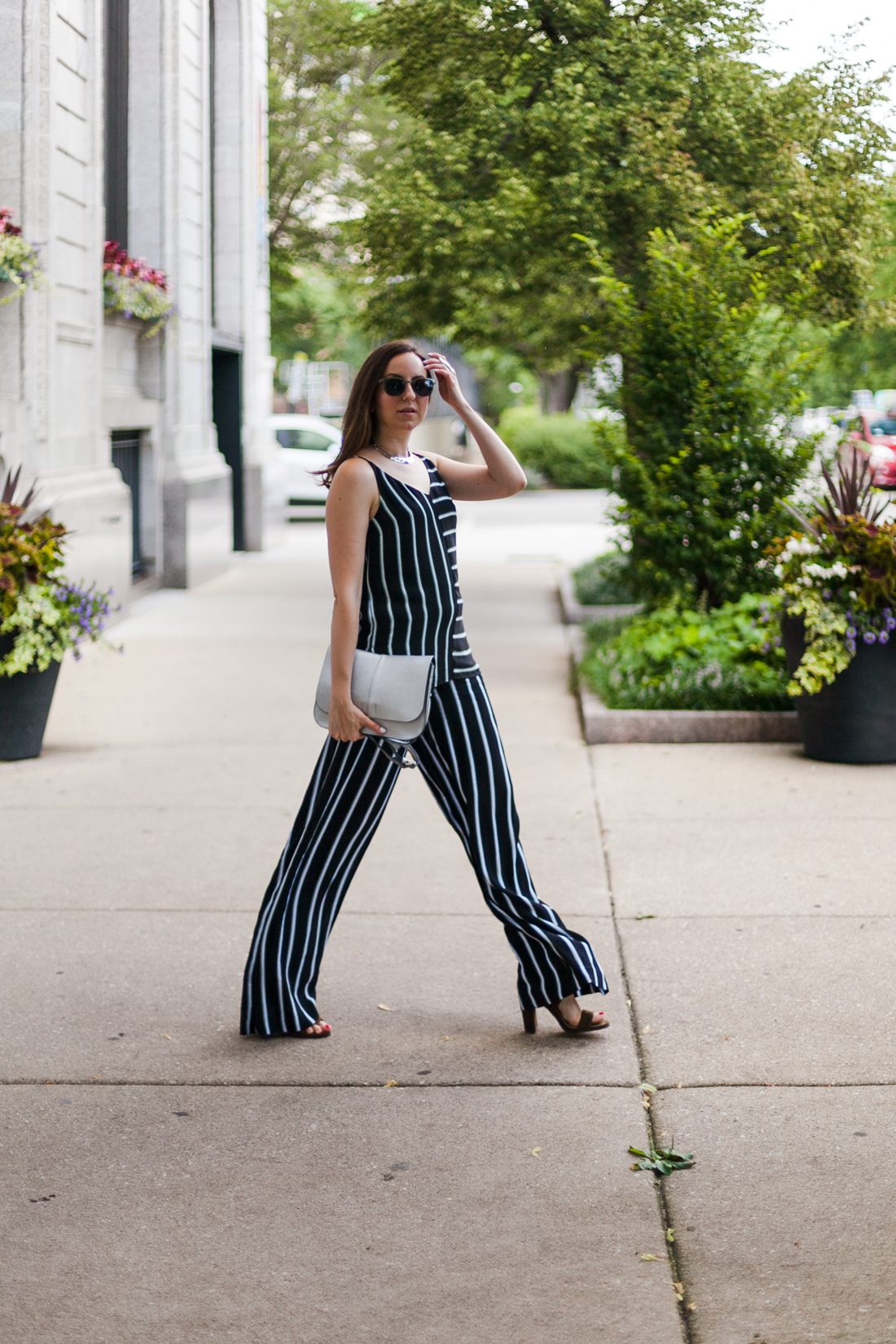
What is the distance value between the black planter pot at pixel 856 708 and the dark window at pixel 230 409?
12561 mm

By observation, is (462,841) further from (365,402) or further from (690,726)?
(690,726)

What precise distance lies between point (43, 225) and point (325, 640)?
3.67 metres

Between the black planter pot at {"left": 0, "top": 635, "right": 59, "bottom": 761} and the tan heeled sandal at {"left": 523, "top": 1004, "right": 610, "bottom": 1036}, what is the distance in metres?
4.04

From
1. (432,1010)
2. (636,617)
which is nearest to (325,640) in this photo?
(636,617)

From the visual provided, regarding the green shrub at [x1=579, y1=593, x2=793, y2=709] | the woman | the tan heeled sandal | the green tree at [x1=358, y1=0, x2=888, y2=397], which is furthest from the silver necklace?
the green shrub at [x1=579, y1=593, x2=793, y2=709]

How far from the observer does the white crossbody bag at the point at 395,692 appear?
12.6 feet

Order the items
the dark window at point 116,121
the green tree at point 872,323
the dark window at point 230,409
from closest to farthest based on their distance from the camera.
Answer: the green tree at point 872,323 → the dark window at point 116,121 → the dark window at point 230,409

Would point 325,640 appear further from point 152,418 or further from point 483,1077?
point 483,1077

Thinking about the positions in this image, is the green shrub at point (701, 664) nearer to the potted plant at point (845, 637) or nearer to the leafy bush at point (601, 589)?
the potted plant at point (845, 637)

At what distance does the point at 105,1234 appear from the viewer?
3.15 m

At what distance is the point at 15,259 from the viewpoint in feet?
33.2

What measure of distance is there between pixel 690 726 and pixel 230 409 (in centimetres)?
1217

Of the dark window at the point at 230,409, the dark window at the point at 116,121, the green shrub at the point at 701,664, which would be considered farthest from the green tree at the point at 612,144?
the dark window at the point at 230,409

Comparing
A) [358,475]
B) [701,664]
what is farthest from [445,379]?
[701,664]
